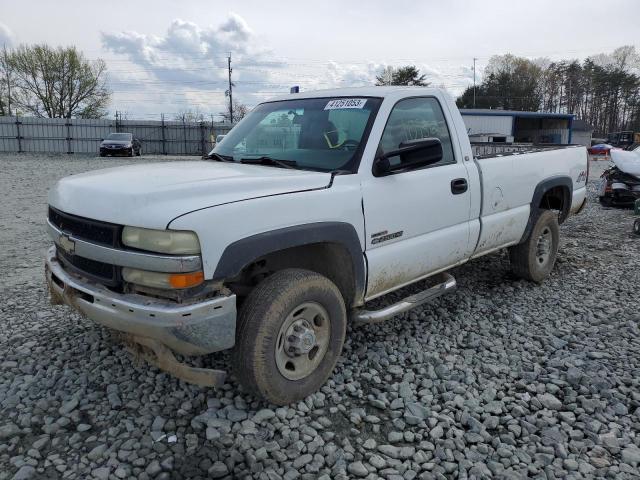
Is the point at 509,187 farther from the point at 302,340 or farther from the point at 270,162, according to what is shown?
the point at 302,340

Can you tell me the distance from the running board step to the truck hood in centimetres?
94

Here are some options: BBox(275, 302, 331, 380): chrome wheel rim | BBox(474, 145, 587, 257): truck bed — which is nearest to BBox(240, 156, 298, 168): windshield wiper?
BBox(275, 302, 331, 380): chrome wheel rim

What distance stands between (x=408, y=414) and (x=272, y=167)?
6.05ft

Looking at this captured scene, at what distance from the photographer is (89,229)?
113 inches

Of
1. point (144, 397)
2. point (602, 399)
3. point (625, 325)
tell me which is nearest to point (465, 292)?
point (625, 325)

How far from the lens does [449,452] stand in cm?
280

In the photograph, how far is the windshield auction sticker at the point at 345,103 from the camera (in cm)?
383

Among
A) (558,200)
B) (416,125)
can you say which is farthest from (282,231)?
(558,200)

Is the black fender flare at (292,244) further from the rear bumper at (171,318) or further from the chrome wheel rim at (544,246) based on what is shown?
the chrome wheel rim at (544,246)

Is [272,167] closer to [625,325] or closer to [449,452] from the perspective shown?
[449,452]

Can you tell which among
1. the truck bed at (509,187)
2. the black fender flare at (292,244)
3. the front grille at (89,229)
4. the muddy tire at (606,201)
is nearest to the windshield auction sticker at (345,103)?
the black fender flare at (292,244)

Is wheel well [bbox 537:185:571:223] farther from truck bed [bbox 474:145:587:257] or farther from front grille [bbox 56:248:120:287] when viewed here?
front grille [bbox 56:248:120:287]

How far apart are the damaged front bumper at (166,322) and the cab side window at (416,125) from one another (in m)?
1.62

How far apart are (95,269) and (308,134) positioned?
1777 millimetres
